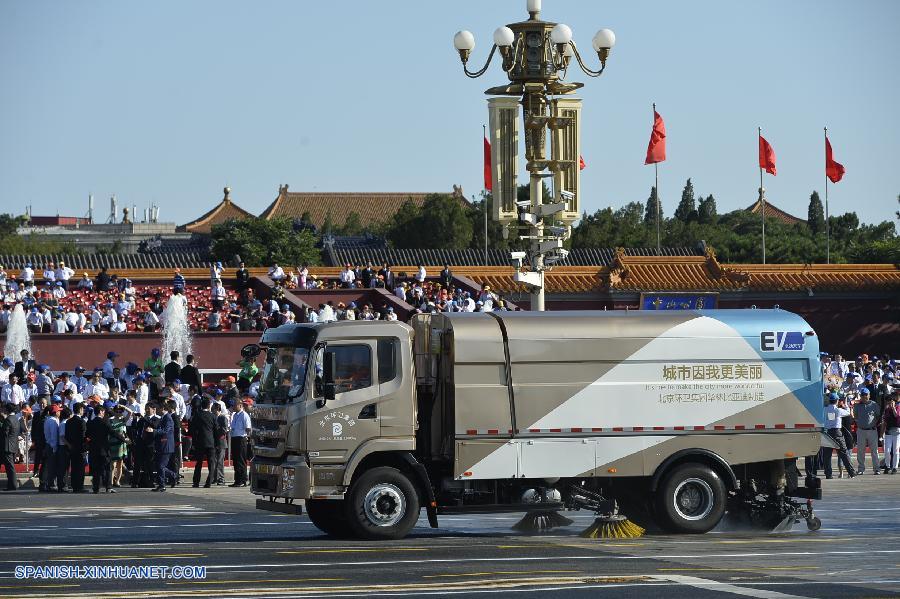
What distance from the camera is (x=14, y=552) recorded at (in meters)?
17.2

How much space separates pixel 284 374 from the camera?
18797mm

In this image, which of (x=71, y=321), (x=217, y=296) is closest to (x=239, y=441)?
(x=71, y=321)

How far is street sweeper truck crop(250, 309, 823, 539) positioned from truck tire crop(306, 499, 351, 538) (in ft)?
0.08

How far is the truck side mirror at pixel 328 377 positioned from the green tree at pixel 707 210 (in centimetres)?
9109

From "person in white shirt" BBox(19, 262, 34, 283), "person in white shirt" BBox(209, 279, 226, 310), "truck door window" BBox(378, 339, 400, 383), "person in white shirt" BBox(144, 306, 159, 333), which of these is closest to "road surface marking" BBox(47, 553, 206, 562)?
"truck door window" BBox(378, 339, 400, 383)

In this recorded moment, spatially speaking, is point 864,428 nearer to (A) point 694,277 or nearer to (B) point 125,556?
(B) point 125,556

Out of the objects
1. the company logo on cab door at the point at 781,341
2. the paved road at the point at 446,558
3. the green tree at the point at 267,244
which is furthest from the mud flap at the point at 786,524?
the green tree at the point at 267,244

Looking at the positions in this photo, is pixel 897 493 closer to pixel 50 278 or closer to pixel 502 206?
pixel 502 206

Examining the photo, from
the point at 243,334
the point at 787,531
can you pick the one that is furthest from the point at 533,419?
the point at 243,334

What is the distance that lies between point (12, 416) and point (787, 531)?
16.2 metres

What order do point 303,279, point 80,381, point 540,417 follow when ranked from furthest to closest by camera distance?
point 303,279 < point 80,381 < point 540,417

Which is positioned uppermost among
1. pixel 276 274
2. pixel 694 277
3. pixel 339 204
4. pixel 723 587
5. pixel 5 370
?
pixel 339 204

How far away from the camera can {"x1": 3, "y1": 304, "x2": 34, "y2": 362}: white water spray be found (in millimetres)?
43844

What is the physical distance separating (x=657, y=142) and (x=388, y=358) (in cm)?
3300
